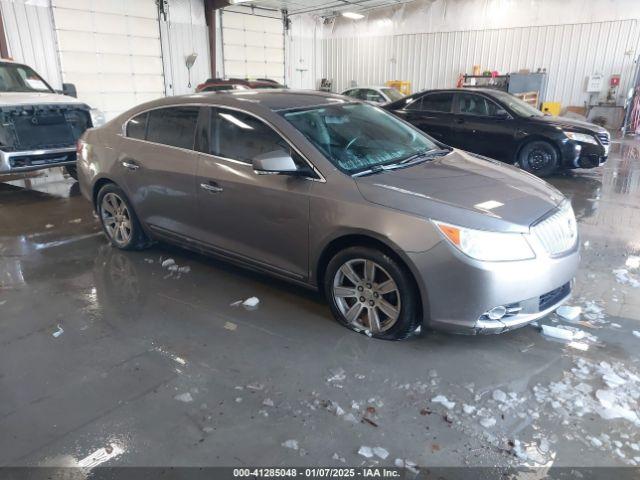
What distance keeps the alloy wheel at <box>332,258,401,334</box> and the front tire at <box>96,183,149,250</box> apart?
2370 millimetres

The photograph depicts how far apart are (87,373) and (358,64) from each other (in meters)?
20.2

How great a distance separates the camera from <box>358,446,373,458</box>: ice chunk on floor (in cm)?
223

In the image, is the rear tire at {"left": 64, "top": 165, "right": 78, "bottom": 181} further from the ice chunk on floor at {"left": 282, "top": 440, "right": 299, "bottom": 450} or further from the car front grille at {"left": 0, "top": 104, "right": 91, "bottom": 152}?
the ice chunk on floor at {"left": 282, "top": 440, "right": 299, "bottom": 450}

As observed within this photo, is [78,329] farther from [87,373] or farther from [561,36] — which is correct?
[561,36]

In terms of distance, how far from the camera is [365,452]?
88.4 inches

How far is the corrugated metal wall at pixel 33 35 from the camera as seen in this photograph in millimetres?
12227

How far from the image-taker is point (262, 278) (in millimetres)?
4121

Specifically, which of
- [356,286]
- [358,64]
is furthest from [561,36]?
[356,286]

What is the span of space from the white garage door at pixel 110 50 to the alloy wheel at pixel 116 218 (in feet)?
35.4

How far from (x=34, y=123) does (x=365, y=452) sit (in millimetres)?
7098

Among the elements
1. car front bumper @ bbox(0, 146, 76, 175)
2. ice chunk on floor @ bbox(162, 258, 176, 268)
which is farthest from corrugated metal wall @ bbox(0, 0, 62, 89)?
ice chunk on floor @ bbox(162, 258, 176, 268)

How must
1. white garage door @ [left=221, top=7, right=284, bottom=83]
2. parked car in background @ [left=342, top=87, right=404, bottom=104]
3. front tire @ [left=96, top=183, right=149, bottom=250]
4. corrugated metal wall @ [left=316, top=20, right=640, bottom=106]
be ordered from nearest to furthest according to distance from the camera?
front tire @ [left=96, top=183, right=149, bottom=250] < parked car in background @ [left=342, top=87, right=404, bottom=104] < corrugated metal wall @ [left=316, top=20, right=640, bottom=106] < white garage door @ [left=221, top=7, right=284, bottom=83]

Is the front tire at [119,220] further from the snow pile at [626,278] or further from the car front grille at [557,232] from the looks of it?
the snow pile at [626,278]

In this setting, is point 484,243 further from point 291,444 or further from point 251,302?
point 251,302
